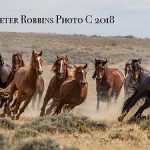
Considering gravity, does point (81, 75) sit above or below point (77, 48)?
below

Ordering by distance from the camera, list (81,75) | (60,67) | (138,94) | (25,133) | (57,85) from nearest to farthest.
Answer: (25,133) → (81,75) → (138,94) → (60,67) → (57,85)

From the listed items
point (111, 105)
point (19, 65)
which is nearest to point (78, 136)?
point (19, 65)

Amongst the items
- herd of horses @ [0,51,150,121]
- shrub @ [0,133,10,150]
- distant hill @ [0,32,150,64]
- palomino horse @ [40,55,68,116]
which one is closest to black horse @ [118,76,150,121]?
herd of horses @ [0,51,150,121]

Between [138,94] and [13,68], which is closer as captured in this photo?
[138,94]

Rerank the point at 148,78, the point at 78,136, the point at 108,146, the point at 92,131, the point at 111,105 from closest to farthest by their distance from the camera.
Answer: the point at 108,146
the point at 78,136
the point at 92,131
the point at 148,78
the point at 111,105

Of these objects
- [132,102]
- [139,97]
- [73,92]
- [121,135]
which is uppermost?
[73,92]

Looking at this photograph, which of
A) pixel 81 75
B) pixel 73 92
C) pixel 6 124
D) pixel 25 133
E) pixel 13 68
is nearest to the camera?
pixel 25 133

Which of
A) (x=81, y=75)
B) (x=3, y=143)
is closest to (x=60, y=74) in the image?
(x=81, y=75)

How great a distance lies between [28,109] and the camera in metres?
23.8

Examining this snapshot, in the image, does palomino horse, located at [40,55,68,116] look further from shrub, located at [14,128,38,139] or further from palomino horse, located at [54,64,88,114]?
shrub, located at [14,128,38,139]

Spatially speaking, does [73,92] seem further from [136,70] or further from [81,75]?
[136,70]

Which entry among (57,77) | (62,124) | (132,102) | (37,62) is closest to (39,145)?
(62,124)

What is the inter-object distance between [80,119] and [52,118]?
2.63 ft

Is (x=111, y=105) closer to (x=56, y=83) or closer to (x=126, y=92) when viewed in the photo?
(x=126, y=92)
